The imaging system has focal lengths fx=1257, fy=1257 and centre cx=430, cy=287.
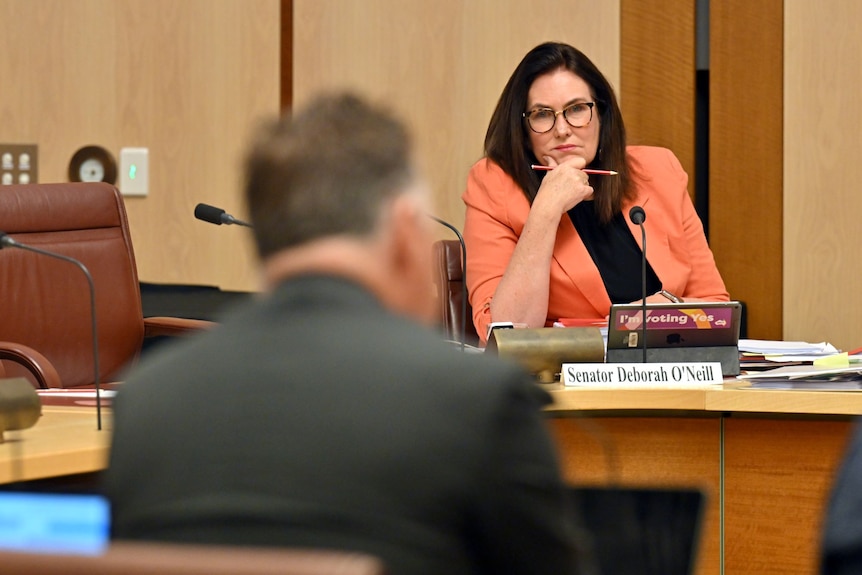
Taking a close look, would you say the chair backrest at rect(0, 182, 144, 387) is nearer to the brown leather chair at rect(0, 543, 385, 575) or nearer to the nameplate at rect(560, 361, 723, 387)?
the nameplate at rect(560, 361, 723, 387)

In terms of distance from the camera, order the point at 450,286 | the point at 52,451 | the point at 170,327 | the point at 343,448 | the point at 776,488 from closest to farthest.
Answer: the point at 343,448, the point at 52,451, the point at 776,488, the point at 450,286, the point at 170,327

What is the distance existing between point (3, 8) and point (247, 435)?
3774 mm

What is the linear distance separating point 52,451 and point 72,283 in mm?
1815

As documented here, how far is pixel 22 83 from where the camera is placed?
4.34m

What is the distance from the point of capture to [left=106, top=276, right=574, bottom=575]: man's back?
3.07ft

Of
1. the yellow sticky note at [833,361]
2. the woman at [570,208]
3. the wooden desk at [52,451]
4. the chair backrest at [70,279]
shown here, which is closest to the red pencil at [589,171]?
the woman at [570,208]

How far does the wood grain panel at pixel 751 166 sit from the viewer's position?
13.1ft

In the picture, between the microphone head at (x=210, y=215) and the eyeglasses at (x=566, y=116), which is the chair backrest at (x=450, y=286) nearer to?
the eyeglasses at (x=566, y=116)

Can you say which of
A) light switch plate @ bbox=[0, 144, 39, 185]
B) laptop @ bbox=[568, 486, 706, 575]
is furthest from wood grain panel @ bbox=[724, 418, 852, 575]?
A: light switch plate @ bbox=[0, 144, 39, 185]

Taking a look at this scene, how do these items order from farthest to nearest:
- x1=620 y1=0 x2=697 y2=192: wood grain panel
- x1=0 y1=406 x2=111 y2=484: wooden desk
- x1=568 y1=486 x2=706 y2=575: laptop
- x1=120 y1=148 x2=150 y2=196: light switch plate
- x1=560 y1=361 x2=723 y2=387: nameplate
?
x1=120 y1=148 x2=150 y2=196: light switch plate
x1=620 y1=0 x2=697 y2=192: wood grain panel
x1=560 y1=361 x2=723 y2=387: nameplate
x1=0 y1=406 x2=111 y2=484: wooden desk
x1=568 y1=486 x2=706 y2=575: laptop

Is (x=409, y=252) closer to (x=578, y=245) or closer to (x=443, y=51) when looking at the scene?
(x=578, y=245)

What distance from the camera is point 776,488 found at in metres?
2.29

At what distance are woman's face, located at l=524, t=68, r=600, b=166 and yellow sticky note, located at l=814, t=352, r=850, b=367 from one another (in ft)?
3.24

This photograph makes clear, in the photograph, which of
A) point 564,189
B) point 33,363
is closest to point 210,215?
point 33,363
